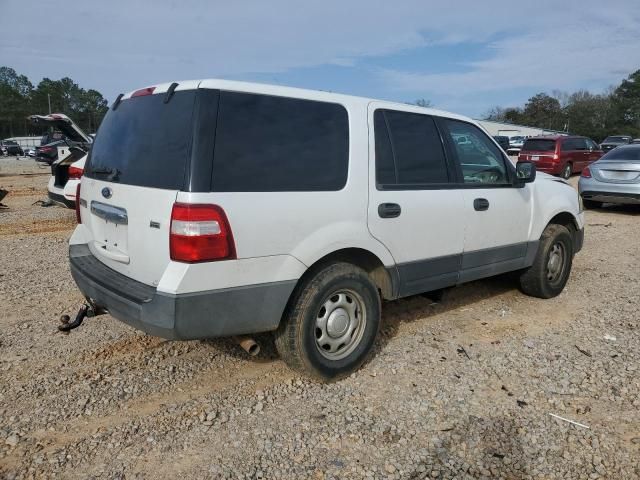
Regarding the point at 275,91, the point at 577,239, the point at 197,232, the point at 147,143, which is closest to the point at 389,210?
the point at 275,91

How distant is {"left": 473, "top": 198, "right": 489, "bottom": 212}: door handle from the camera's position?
13.9ft

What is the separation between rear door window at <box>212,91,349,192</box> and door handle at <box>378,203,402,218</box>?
373 mm

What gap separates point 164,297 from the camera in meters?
2.73

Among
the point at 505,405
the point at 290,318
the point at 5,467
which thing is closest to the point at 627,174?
the point at 505,405

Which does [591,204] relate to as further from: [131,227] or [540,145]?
[131,227]

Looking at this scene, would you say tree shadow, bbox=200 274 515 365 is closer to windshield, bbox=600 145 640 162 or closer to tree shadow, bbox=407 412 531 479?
tree shadow, bbox=407 412 531 479

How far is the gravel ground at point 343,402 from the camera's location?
8.89 feet

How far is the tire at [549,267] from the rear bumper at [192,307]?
3.18 meters

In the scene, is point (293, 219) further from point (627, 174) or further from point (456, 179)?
point (627, 174)

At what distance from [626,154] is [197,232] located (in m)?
11.7

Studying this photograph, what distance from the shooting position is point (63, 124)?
8.44 metres

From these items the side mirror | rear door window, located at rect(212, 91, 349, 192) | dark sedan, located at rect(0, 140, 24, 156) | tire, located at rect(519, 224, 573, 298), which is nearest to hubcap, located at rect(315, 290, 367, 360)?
rear door window, located at rect(212, 91, 349, 192)

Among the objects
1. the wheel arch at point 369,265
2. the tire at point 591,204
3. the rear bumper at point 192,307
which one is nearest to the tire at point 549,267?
the wheel arch at point 369,265

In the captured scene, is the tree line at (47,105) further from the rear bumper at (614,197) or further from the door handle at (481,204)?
the door handle at (481,204)
